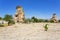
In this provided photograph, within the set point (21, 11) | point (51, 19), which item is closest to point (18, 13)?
point (21, 11)

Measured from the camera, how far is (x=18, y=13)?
177 feet

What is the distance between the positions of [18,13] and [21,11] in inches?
53.0

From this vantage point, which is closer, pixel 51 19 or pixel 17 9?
pixel 17 9

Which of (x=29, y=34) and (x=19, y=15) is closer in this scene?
(x=29, y=34)

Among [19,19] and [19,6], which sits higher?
[19,6]

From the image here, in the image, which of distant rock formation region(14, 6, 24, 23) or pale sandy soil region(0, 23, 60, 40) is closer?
pale sandy soil region(0, 23, 60, 40)

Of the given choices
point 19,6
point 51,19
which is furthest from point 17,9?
point 51,19

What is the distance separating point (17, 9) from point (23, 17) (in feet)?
13.3

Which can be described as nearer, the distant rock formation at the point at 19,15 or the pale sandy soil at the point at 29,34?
the pale sandy soil at the point at 29,34

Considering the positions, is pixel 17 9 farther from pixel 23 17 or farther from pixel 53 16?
pixel 53 16

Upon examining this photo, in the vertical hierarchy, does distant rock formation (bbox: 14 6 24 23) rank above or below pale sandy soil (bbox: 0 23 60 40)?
above

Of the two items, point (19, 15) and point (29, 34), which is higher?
point (19, 15)

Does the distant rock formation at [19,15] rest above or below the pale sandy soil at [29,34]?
above

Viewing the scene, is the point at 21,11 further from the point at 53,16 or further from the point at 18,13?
the point at 53,16
